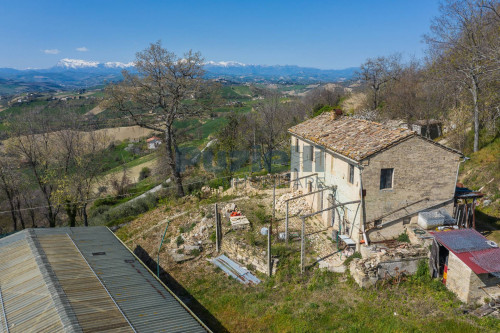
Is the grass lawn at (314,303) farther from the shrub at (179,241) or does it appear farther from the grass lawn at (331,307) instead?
the shrub at (179,241)

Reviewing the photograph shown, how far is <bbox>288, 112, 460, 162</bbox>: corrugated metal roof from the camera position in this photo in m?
15.6

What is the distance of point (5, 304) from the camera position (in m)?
11.5

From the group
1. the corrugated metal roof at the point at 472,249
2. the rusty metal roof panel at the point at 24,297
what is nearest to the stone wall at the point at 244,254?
the corrugated metal roof at the point at 472,249

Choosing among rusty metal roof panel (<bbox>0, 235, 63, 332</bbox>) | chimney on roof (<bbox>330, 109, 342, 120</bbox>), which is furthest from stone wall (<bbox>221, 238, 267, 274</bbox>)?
chimney on roof (<bbox>330, 109, 342, 120</bbox>)

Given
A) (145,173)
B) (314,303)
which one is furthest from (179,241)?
(145,173)

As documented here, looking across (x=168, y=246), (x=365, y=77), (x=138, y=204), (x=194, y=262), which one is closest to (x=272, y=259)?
(x=194, y=262)

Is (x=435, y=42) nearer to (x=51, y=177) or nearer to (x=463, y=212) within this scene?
(x=463, y=212)

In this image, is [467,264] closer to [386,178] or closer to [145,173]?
[386,178]

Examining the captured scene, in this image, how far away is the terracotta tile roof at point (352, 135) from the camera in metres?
15.6

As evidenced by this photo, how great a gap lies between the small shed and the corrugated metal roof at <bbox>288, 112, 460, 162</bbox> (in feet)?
15.8

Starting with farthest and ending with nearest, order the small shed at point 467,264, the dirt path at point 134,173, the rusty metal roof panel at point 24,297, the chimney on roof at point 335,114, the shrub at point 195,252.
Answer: the dirt path at point 134,173
the chimney on roof at point 335,114
the shrub at point 195,252
the small shed at point 467,264
the rusty metal roof panel at point 24,297

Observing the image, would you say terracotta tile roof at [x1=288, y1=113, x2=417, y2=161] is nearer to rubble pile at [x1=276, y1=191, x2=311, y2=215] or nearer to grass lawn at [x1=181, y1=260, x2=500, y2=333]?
rubble pile at [x1=276, y1=191, x2=311, y2=215]

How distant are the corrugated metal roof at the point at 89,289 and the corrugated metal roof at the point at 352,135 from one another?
11197mm

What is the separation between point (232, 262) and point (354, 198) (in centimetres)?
777
